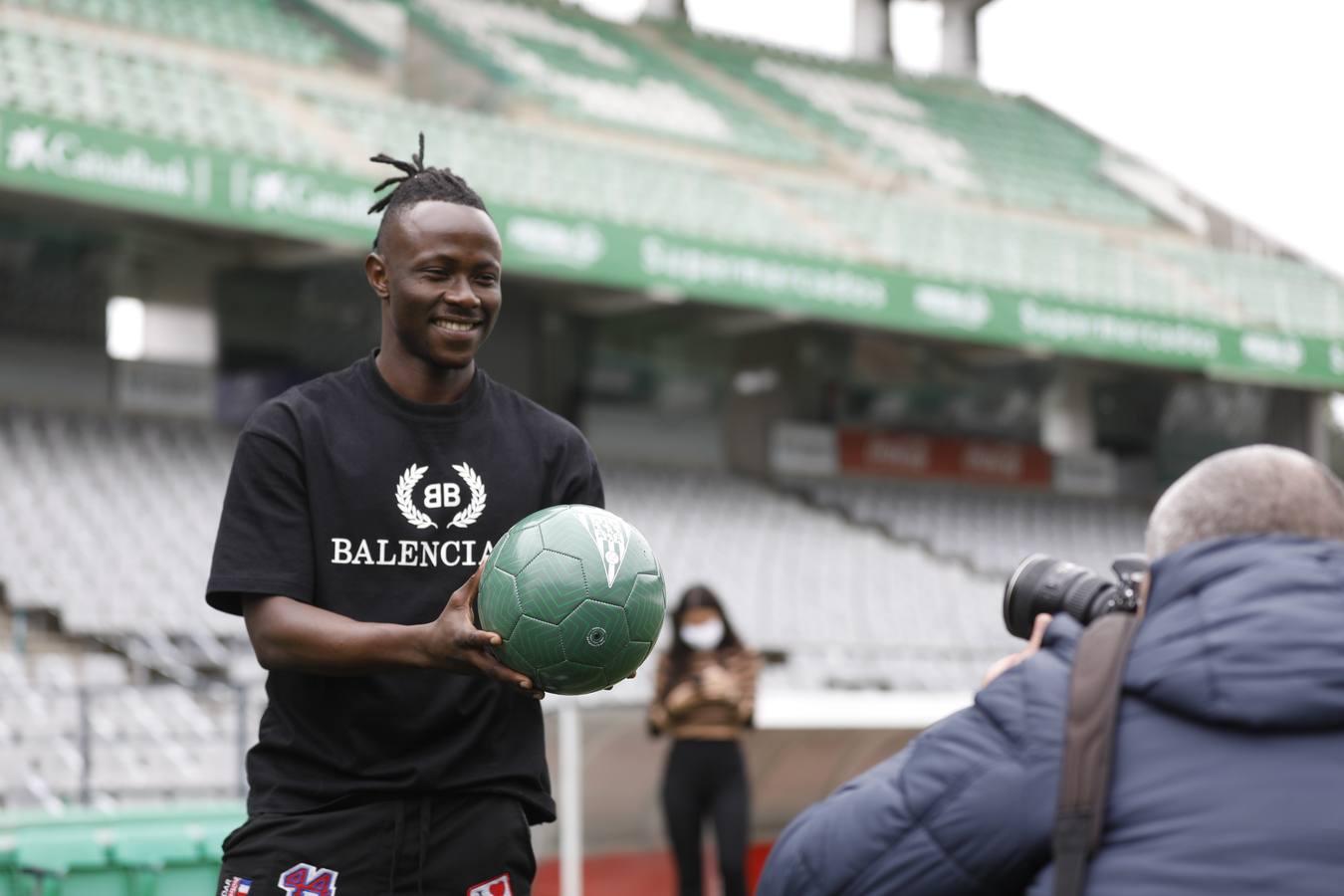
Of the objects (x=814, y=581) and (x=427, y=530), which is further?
(x=814, y=581)

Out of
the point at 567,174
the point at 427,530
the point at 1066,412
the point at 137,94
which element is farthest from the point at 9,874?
the point at 1066,412

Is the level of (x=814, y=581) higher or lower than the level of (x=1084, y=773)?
lower

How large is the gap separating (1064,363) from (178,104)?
561 inches

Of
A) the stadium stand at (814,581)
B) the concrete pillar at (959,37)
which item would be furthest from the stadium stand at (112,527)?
the concrete pillar at (959,37)

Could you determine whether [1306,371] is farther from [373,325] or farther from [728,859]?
[728,859]

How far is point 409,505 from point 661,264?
16209mm

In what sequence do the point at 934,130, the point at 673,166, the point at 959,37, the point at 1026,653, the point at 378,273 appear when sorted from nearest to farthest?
the point at 1026,653, the point at 378,273, the point at 673,166, the point at 934,130, the point at 959,37

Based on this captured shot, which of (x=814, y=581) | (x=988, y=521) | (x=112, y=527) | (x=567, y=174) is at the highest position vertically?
(x=567, y=174)

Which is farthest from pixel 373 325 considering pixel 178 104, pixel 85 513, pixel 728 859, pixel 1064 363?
pixel 728 859

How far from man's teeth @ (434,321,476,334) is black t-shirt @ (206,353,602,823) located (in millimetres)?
167

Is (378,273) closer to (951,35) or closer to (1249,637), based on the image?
(1249,637)

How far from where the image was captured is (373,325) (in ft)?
67.0

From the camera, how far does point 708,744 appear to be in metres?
8.64

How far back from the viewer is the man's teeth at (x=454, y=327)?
9.78 feet
